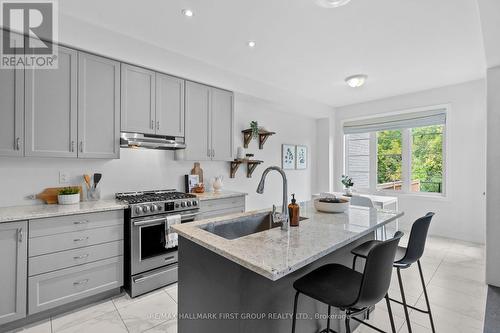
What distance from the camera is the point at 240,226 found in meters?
1.80

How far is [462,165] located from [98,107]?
532 cm

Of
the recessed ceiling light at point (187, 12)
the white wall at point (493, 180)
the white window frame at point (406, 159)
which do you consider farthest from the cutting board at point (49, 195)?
Result: the white window frame at point (406, 159)

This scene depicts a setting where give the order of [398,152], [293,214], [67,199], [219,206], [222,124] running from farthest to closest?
1. [398,152]
2. [222,124]
3. [219,206]
4. [67,199]
5. [293,214]

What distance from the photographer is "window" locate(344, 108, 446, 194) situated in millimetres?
4461

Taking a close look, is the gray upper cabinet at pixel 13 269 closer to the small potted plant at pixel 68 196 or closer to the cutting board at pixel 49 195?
the small potted plant at pixel 68 196

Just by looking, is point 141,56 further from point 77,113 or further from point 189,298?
point 189,298

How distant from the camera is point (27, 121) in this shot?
2.15 metres

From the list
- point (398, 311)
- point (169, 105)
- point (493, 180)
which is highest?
point (169, 105)

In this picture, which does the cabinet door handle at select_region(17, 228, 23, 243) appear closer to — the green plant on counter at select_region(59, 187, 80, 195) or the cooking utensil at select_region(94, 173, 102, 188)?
the green plant on counter at select_region(59, 187, 80, 195)

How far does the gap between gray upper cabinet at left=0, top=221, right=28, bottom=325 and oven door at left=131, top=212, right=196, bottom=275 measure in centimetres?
79

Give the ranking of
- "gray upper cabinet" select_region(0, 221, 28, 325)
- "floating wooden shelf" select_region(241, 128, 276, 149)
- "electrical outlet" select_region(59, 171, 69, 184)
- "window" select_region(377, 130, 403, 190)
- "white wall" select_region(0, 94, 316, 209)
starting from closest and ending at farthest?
"gray upper cabinet" select_region(0, 221, 28, 325), "white wall" select_region(0, 94, 316, 209), "electrical outlet" select_region(59, 171, 69, 184), "floating wooden shelf" select_region(241, 128, 276, 149), "window" select_region(377, 130, 403, 190)

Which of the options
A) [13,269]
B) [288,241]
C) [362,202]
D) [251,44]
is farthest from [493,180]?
[13,269]

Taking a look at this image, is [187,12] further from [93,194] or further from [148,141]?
[93,194]

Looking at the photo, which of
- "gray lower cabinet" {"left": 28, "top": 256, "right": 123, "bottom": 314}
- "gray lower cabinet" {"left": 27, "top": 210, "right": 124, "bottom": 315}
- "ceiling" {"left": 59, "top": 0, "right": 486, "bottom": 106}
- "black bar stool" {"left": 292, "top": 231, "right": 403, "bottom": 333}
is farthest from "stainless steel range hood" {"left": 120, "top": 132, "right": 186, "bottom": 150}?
"black bar stool" {"left": 292, "top": 231, "right": 403, "bottom": 333}
